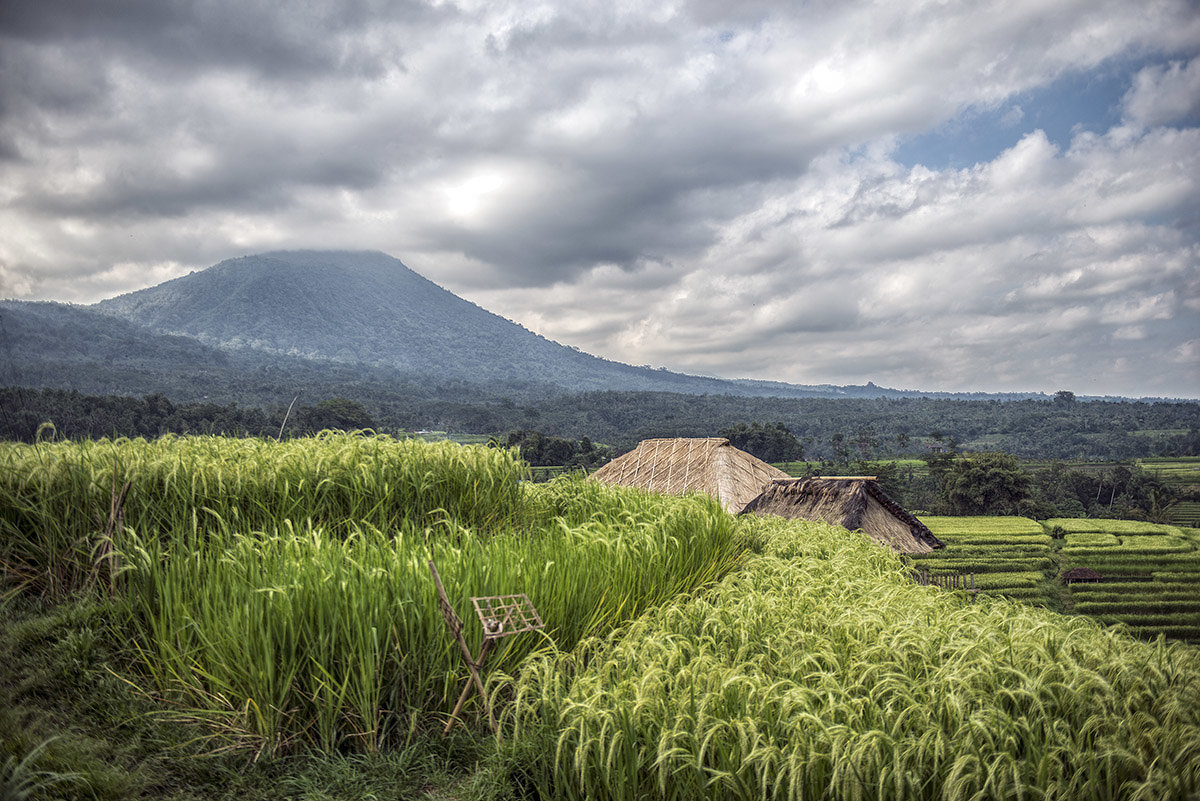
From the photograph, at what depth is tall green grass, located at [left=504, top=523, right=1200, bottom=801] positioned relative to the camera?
7.80 feet

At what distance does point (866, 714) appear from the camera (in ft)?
9.63

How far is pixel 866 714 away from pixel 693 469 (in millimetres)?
16958

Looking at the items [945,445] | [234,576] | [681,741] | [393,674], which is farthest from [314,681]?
[945,445]

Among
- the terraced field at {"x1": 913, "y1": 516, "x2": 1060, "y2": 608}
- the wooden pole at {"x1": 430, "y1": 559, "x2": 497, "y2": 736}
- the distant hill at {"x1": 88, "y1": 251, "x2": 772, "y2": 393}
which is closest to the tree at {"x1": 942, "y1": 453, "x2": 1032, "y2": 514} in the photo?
the terraced field at {"x1": 913, "y1": 516, "x2": 1060, "y2": 608}

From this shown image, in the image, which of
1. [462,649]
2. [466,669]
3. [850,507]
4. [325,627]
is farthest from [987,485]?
[325,627]

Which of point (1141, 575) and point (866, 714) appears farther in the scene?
point (1141, 575)

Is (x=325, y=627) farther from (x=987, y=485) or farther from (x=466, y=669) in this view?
(x=987, y=485)

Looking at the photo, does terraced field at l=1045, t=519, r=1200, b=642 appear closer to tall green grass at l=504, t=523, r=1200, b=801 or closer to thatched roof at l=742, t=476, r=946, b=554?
thatched roof at l=742, t=476, r=946, b=554

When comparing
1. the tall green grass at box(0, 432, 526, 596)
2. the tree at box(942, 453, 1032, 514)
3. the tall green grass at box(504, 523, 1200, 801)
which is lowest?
the tree at box(942, 453, 1032, 514)

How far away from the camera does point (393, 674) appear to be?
3.34m

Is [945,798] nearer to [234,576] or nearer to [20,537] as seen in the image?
[234,576]

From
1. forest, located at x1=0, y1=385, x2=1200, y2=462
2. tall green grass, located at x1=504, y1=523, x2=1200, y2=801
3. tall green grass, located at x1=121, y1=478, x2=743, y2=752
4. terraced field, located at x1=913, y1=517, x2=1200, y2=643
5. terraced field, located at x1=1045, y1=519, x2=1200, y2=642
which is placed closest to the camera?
A: tall green grass, located at x1=504, y1=523, x2=1200, y2=801

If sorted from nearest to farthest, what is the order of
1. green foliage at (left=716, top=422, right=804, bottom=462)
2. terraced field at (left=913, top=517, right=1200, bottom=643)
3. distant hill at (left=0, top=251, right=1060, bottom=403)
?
1. terraced field at (left=913, top=517, right=1200, bottom=643)
2. green foliage at (left=716, top=422, right=804, bottom=462)
3. distant hill at (left=0, top=251, right=1060, bottom=403)

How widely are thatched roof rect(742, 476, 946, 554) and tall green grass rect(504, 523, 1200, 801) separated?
9829mm
